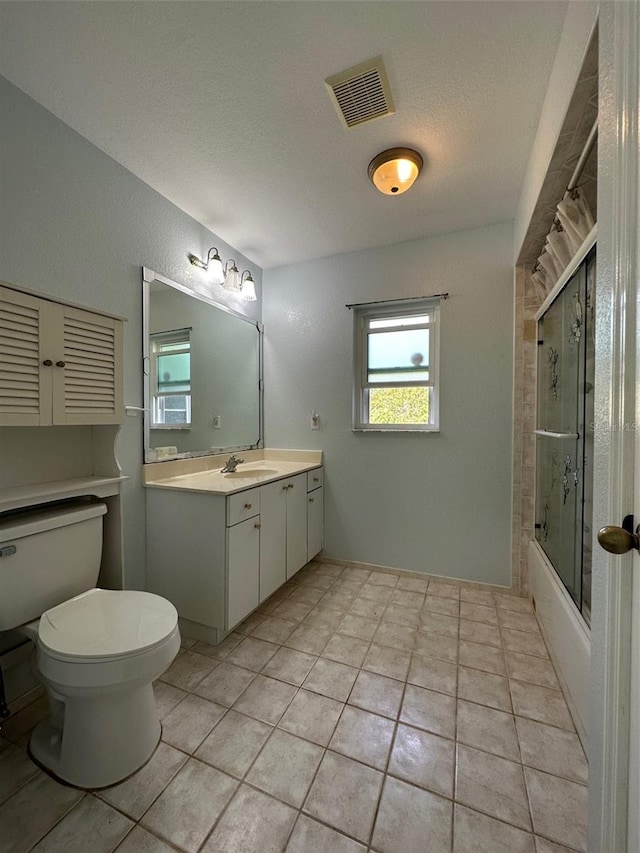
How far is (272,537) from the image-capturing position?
2039mm

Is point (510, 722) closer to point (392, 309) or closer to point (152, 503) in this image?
point (152, 503)

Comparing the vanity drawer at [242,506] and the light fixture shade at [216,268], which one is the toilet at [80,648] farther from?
the light fixture shade at [216,268]

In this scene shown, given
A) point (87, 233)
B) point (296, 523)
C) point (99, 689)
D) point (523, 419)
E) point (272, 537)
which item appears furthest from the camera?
point (296, 523)

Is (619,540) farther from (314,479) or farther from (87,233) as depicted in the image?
(87,233)

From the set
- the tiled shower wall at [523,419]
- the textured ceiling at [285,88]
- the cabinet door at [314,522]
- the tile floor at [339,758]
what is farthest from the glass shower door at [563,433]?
the cabinet door at [314,522]

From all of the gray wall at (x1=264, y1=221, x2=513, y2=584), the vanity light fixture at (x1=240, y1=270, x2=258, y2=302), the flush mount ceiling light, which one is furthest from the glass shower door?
the vanity light fixture at (x1=240, y1=270, x2=258, y2=302)

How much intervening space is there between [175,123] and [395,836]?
2.66m

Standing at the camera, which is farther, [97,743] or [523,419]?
[523,419]

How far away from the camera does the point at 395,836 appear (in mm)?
937

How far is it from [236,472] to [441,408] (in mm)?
1496

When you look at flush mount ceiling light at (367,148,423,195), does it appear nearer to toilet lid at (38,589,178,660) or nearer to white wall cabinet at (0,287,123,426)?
white wall cabinet at (0,287,123,426)

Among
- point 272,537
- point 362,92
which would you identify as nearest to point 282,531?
point 272,537

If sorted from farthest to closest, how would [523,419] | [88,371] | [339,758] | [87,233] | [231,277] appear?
[231,277]
[523,419]
[87,233]
[88,371]
[339,758]

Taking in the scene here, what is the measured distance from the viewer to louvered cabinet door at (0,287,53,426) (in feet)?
3.84
